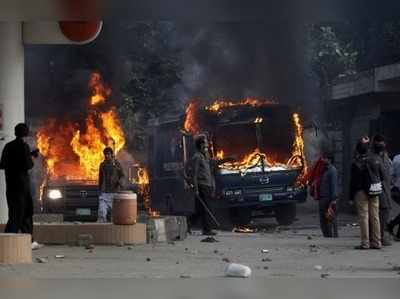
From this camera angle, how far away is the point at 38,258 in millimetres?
13523

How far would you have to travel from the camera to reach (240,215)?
23.2 meters

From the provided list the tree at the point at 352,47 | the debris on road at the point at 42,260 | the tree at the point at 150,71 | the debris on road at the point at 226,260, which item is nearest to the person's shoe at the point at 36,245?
the debris on road at the point at 42,260

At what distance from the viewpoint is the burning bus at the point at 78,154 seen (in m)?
22.9

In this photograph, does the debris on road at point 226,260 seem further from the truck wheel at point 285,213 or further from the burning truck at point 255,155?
the truck wheel at point 285,213

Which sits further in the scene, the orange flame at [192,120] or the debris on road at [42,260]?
the orange flame at [192,120]

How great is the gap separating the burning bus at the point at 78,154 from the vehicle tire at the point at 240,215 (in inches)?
127

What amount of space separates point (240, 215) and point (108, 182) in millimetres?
4897

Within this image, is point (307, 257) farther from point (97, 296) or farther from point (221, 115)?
point (221, 115)

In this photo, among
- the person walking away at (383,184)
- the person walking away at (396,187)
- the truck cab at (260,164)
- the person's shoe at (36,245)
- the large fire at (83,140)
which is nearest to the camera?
the person's shoe at (36,245)

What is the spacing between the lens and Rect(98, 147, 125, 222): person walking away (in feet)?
62.6

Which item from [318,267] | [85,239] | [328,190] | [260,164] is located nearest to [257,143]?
[260,164]

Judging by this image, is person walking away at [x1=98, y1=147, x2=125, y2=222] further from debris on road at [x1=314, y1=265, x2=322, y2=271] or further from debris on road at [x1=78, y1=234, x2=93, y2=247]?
debris on road at [x1=314, y1=265, x2=322, y2=271]

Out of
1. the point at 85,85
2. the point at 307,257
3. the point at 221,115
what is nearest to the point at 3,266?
the point at 307,257

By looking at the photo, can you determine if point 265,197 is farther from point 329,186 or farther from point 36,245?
point 36,245
